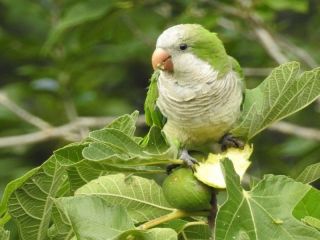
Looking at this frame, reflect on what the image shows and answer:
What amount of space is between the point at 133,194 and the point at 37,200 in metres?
0.18

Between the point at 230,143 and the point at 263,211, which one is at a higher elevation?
the point at 230,143

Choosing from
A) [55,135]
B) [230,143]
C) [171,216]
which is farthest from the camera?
[55,135]

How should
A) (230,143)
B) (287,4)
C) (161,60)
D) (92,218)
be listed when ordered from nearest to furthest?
(92,218), (230,143), (161,60), (287,4)

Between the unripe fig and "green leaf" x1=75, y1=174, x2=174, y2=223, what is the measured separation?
39mm

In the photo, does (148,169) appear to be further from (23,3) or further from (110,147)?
(23,3)

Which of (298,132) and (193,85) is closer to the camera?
(193,85)

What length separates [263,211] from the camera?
1.40m

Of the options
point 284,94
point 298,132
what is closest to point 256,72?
point 298,132

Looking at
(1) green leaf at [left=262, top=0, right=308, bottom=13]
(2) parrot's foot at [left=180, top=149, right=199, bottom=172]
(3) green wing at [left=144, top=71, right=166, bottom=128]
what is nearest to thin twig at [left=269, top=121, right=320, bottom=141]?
(1) green leaf at [left=262, top=0, right=308, bottom=13]

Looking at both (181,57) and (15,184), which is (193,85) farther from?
(15,184)

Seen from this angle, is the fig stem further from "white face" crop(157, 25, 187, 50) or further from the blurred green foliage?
the blurred green foliage

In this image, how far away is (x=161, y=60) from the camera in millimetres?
1892

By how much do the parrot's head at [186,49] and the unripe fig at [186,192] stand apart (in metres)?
0.46

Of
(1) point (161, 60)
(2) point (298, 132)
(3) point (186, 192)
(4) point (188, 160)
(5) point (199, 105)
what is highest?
(2) point (298, 132)
